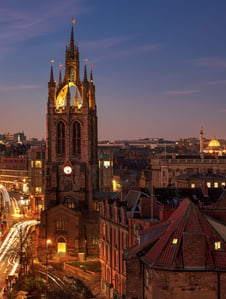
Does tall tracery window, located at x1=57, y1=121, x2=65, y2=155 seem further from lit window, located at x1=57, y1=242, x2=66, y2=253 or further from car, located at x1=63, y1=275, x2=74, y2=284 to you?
car, located at x1=63, y1=275, x2=74, y2=284

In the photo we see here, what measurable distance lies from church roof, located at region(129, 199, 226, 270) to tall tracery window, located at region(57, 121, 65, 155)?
2635 inches

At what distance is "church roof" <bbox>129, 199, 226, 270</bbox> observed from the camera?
37188 mm

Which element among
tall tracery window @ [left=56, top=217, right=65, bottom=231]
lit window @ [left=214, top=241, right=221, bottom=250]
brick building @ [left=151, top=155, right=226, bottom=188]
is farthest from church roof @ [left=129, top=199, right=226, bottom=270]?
brick building @ [left=151, top=155, right=226, bottom=188]

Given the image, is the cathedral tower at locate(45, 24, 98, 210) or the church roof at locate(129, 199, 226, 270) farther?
the cathedral tower at locate(45, 24, 98, 210)

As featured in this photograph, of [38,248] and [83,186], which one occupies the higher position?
[83,186]

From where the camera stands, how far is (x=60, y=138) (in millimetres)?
106750

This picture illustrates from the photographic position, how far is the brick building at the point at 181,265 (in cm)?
3688

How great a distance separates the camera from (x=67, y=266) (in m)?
85.4

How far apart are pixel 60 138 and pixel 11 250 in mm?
25048

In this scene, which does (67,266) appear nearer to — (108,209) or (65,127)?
(108,209)

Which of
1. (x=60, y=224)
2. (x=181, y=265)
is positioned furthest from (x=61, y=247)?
(x=181, y=265)

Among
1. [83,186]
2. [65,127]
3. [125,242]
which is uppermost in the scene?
[65,127]

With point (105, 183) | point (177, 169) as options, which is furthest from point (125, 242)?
point (105, 183)

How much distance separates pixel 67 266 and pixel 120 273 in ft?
65.4
